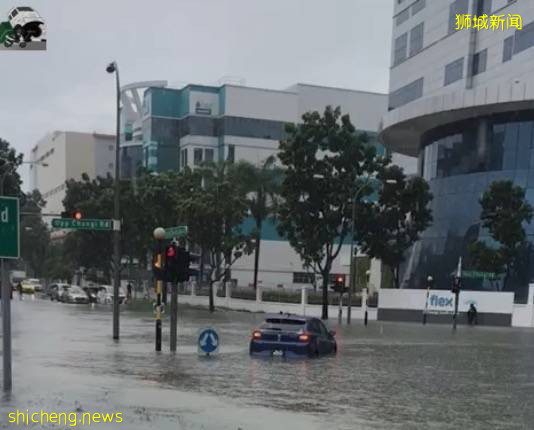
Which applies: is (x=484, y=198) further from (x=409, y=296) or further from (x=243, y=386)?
(x=243, y=386)

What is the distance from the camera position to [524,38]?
183ft

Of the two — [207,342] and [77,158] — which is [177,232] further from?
[77,158]

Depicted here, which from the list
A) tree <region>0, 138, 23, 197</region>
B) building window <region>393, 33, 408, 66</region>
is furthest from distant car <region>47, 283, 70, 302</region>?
building window <region>393, 33, 408, 66</region>

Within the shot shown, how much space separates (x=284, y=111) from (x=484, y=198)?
46.0 m

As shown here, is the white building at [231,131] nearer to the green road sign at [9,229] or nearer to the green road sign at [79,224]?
the green road sign at [79,224]

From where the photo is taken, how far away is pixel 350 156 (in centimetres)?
4678

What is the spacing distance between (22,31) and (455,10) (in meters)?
63.0

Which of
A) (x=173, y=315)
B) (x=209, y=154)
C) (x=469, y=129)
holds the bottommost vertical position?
(x=173, y=315)

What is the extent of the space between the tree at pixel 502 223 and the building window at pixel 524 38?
12.7 meters

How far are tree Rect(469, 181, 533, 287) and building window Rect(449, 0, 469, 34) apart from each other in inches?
855

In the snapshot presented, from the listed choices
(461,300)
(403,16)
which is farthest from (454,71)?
(461,300)

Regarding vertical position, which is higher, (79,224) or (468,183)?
(468,183)

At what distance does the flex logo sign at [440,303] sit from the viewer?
161 ft

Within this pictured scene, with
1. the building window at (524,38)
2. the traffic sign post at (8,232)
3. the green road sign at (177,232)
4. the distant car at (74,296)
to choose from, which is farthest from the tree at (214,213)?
the traffic sign post at (8,232)
